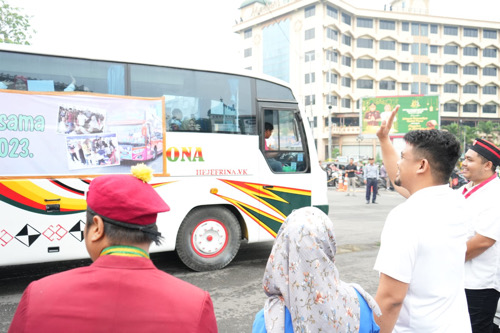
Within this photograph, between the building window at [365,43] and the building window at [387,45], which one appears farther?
the building window at [387,45]

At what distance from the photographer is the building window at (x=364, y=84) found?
59.7 meters

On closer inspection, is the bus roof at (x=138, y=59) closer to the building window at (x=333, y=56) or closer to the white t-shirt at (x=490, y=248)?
the white t-shirt at (x=490, y=248)

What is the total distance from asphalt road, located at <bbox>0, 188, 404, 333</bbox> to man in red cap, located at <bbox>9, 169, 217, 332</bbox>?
2833 millimetres

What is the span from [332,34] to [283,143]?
182 ft

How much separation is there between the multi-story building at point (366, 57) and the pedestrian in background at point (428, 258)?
177ft

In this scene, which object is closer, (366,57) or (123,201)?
(123,201)

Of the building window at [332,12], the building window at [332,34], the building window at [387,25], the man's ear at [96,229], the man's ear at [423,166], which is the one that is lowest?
the man's ear at [96,229]

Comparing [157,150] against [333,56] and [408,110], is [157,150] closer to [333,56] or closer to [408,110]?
[408,110]

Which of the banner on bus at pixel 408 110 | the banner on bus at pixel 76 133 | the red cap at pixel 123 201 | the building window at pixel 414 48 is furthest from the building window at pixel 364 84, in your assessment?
the red cap at pixel 123 201

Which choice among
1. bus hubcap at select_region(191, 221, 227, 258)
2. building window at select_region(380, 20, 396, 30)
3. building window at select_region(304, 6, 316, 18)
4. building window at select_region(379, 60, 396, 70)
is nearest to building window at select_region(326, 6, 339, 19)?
building window at select_region(304, 6, 316, 18)

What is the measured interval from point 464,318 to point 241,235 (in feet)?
15.5

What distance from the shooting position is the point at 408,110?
3027 cm

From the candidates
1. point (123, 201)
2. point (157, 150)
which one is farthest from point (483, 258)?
point (157, 150)

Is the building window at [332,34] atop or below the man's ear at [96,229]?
atop
